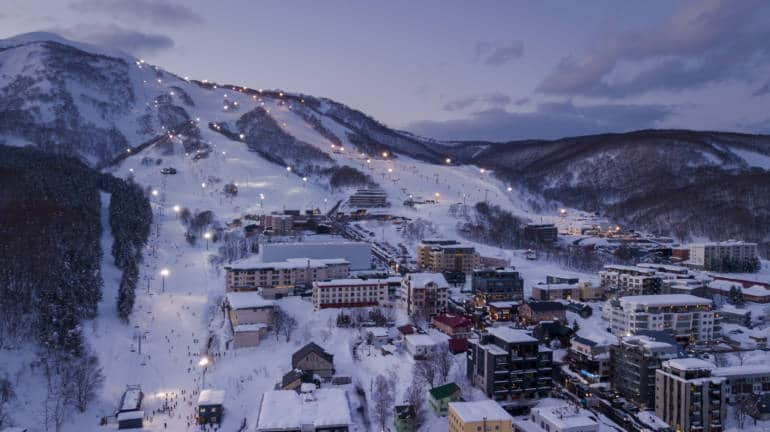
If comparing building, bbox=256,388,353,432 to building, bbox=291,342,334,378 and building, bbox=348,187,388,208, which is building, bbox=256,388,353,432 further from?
building, bbox=348,187,388,208

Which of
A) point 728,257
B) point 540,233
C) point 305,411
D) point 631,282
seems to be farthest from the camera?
point 540,233

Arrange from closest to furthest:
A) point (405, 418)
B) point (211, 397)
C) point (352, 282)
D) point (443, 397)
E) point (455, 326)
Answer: point (405, 418)
point (443, 397)
point (211, 397)
point (455, 326)
point (352, 282)

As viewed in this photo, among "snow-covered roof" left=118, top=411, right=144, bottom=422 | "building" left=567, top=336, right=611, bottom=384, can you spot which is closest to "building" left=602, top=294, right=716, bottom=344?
"building" left=567, top=336, right=611, bottom=384

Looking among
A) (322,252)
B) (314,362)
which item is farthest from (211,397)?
(322,252)

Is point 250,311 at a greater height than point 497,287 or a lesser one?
lesser

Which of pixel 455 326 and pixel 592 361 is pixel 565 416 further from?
pixel 455 326

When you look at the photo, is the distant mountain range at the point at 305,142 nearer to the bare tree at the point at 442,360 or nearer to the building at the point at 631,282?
the building at the point at 631,282

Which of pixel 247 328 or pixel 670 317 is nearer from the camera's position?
pixel 247 328

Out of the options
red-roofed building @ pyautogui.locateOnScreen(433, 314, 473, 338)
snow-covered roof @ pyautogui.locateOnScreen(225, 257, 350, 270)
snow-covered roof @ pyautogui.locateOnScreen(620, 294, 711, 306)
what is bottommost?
red-roofed building @ pyautogui.locateOnScreen(433, 314, 473, 338)
